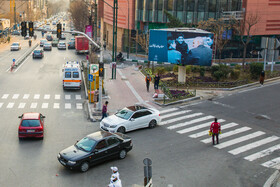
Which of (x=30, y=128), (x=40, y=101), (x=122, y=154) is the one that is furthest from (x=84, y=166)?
(x=40, y=101)

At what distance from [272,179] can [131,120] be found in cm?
915

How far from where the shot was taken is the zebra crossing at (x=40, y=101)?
93.5ft

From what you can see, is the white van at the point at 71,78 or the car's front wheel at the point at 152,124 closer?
the car's front wheel at the point at 152,124

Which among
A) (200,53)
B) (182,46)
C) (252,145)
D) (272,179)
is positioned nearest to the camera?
(272,179)

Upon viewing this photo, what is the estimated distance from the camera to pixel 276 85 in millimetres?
36625

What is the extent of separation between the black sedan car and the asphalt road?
16.5 inches

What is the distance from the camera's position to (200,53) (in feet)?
112

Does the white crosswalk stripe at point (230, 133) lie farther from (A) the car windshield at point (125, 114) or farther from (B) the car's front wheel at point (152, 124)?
(A) the car windshield at point (125, 114)

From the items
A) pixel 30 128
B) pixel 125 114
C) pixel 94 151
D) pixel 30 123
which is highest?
pixel 125 114

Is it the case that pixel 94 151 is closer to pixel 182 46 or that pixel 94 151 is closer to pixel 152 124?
pixel 152 124

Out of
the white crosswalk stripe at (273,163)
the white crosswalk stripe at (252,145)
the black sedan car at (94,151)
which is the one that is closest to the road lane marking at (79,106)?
the black sedan car at (94,151)

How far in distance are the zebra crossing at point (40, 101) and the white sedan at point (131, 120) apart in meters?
6.64

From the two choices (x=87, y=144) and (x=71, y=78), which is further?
(x=71, y=78)

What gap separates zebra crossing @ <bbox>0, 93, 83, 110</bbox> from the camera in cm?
2848
